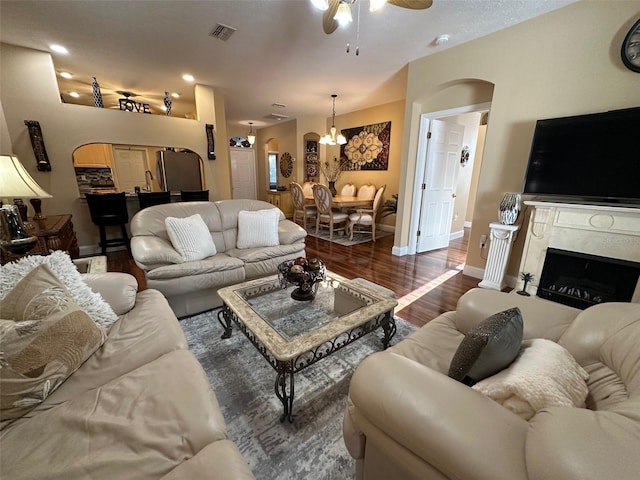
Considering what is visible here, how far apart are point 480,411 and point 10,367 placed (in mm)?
1470

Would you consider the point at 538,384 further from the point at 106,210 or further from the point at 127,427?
the point at 106,210

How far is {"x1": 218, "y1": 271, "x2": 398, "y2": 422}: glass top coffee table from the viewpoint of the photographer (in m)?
1.29

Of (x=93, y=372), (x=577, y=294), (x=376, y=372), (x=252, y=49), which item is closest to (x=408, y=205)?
(x=577, y=294)

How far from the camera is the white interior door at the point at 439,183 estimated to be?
147 inches

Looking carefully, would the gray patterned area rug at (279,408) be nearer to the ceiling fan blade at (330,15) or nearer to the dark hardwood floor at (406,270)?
the dark hardwood floor at (406,270)

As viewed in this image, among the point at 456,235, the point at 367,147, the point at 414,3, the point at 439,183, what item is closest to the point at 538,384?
the point at 414,3

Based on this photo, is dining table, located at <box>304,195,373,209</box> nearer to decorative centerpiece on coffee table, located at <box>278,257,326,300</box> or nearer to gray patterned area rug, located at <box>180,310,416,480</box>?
decorative centerpiece on coffee table, located at <box>278,257,326,300</box>

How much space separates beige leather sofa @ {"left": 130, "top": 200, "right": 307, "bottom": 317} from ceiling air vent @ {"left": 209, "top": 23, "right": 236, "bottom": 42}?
5.85ft

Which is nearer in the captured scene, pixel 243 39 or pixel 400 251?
pixel 243 39

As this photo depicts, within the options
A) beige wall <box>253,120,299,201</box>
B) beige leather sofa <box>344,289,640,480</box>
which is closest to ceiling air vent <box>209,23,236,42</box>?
beige leather sofa <box>344,289,640,480</box>

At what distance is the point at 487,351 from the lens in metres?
0.80

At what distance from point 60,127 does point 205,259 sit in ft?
10.5

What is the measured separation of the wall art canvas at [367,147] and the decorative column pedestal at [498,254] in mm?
3179

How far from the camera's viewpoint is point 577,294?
2.30 meters
